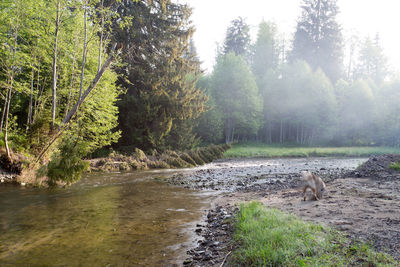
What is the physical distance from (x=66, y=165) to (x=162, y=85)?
15883 mm

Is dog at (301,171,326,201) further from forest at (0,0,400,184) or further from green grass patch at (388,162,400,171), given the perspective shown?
forest at (0,0,400,184)

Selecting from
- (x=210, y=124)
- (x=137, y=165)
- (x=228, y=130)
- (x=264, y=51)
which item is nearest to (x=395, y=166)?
(x=137, y=165)

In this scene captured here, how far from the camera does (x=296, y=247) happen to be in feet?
11.4

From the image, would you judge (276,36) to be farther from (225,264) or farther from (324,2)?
(225,264)

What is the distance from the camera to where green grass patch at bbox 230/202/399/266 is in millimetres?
3062

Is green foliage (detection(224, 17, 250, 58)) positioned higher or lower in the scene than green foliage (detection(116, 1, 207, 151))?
higher

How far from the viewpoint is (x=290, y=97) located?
1757 inches

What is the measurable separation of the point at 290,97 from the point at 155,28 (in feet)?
97.4

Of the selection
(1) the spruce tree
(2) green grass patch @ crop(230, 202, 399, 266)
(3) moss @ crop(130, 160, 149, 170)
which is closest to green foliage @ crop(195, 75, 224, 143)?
(3) moss @ crop(130, 160, 149, 170)

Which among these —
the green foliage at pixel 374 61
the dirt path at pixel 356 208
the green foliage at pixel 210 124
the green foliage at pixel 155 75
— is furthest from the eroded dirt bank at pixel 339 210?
the green foliage at pixel 374 61

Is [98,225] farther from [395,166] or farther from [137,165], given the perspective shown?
[395,166]

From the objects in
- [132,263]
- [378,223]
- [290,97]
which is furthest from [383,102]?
[132,263]

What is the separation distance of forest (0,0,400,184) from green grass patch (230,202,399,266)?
264 inches

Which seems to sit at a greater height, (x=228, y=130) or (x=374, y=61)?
(x=374, y=61)
